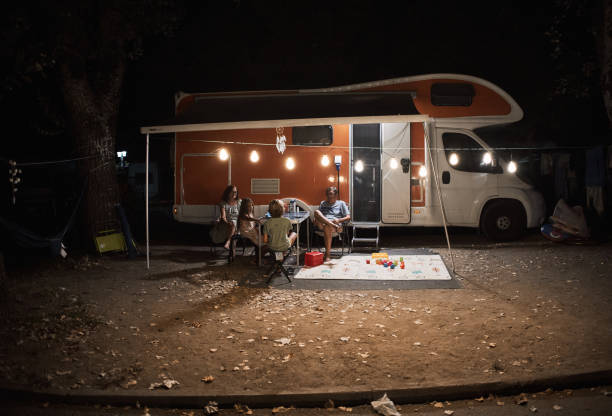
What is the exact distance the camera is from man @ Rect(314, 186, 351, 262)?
26.7 feet

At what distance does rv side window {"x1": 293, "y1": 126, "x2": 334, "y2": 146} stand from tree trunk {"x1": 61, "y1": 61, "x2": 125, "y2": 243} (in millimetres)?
3498

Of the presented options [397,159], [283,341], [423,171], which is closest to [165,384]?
[283,341]

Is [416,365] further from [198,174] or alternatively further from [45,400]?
[198,174]

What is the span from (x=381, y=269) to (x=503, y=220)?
344 centimetres

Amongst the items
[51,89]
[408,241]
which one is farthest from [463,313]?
[51,89]

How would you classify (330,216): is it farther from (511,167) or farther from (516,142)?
(516,142)

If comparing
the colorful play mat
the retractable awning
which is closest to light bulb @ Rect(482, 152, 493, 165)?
the retractable awning

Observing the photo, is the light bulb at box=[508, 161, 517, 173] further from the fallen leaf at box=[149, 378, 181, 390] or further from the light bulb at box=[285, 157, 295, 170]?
the fallen leaf at box=[149, 378, 181, 390]

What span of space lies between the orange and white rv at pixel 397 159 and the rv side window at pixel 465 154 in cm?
2

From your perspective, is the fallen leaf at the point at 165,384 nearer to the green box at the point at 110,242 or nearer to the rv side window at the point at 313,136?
the green box at the point at 110,242

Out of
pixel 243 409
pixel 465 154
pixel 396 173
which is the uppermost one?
pixel 465 154

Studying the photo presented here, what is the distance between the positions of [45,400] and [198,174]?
6582 mm

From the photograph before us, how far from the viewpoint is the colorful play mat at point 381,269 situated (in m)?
6.81

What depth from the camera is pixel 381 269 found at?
726cm
